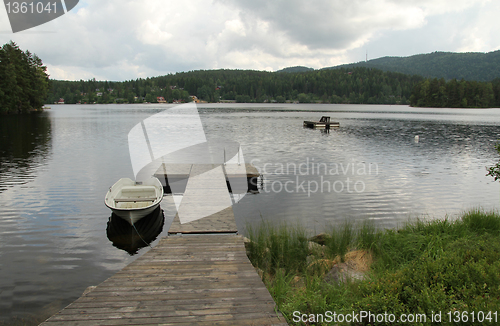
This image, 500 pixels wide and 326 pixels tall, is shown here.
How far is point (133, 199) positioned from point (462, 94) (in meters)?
159

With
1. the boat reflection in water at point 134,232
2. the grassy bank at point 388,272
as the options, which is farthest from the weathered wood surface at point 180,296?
the boat reflection in water at point 134,232

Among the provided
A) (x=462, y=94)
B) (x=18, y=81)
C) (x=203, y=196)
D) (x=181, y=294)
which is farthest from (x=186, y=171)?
(x=462, y=94)

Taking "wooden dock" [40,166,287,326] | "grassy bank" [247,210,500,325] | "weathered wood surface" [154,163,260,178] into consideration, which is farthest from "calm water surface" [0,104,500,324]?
"grassy bank" [247,210,500,325]

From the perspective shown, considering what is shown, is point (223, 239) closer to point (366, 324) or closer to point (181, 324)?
point (181, 324)

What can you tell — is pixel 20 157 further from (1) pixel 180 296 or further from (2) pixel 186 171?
(1) pixel 180 296

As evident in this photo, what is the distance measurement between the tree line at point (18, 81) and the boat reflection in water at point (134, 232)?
6801 cm

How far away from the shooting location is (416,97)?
15512cm

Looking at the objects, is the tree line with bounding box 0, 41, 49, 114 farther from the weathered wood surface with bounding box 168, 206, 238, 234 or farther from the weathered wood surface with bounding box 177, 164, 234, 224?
the weathered wood surface with bounding box 168, 206, 238, 234

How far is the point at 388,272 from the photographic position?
5.21 m

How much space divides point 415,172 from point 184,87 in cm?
19277

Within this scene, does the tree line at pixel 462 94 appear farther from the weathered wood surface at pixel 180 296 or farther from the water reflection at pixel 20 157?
the weathered wood surface at pixel 180 296

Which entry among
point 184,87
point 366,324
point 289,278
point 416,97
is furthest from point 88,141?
point 184,87

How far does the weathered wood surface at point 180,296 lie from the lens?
4219mm

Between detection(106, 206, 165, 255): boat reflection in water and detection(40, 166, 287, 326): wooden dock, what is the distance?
2.89 m
